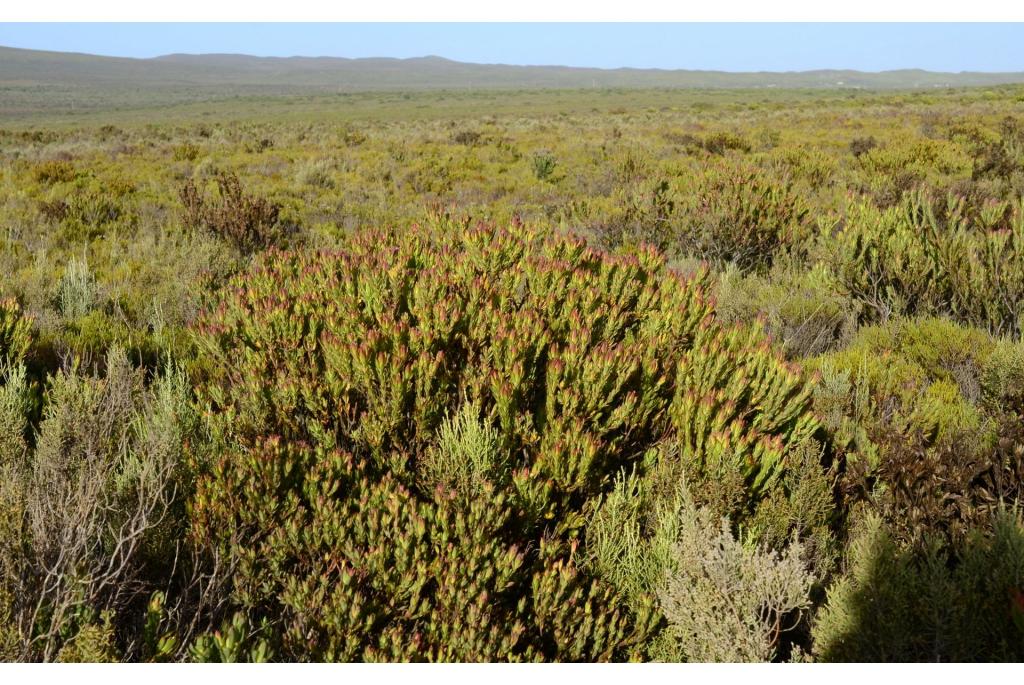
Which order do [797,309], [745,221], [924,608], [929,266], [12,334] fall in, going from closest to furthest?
[924,608] < [12,334] < [929,266] < [797,309] < [745,221]

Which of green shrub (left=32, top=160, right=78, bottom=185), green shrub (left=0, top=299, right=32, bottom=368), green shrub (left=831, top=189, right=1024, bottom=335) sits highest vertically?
green shrub (left=32, top=160, right=78, bottom=185)

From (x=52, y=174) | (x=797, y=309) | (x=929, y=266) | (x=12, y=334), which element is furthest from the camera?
(x=52, y=174)

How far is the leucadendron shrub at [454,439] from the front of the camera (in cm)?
209

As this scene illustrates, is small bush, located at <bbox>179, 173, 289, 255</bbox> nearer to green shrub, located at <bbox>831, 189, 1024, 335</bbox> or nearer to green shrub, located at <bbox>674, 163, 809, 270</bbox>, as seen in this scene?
green shrub, located at <bbox>674, 163, 809, 270</bbox>

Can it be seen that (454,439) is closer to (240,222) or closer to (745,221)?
(745,221)

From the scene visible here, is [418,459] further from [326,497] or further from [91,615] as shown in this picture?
[91,615]

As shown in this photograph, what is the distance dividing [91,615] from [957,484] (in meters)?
3.17

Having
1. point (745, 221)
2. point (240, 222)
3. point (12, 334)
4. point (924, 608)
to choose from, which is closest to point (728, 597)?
point (924, 608)

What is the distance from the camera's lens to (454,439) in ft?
8.05

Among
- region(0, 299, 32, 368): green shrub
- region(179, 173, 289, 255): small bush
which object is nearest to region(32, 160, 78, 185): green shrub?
region(179, 173, 289, 255): small bush

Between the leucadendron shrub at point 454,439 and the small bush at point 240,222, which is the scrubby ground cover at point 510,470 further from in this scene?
the small bush at point 240,222

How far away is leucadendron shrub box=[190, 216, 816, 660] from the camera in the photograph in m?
2.09

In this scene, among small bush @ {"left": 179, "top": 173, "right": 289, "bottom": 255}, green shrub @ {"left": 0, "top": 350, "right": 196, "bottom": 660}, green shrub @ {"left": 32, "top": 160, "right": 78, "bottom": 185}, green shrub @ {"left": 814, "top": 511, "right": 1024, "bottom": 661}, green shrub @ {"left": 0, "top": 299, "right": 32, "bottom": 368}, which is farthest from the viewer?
green shrub @ {"left": 32, "top": 160, "right": 78, "bottom": 185}

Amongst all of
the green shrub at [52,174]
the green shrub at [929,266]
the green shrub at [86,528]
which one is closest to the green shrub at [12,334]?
the green shrub at [86,528]
